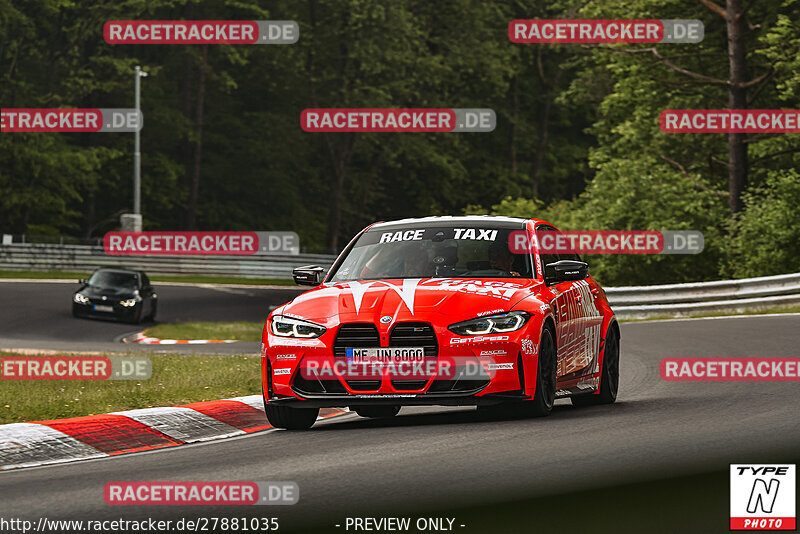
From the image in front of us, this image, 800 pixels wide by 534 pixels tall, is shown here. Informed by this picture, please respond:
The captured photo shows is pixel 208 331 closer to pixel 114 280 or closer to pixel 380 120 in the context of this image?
pixel 114 280

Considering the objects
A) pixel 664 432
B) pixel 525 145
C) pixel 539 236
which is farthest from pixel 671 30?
pixel 525 145

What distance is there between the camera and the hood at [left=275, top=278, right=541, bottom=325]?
10.0m

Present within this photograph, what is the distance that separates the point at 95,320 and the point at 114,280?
1137 millimetres

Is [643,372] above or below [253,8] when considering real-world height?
below

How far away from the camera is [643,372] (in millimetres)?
15250

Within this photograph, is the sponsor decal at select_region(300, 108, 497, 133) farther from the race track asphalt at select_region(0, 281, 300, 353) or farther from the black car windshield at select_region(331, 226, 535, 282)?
the black car windshield at select_region(331, 226, 535, 282)

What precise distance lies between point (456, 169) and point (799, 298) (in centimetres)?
4452

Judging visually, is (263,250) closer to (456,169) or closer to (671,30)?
(456,169)

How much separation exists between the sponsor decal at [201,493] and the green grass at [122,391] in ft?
11.2

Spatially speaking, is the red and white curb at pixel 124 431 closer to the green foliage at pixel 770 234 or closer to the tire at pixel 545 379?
the tire at pixel 545 379

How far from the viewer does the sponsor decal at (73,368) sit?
15.4 metres

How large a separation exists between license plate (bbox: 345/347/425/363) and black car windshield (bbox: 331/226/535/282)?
3.79ft

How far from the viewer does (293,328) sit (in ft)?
33.7

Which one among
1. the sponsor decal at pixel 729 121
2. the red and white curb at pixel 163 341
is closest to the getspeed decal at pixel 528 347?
the red and white curb at pixel 163 341
